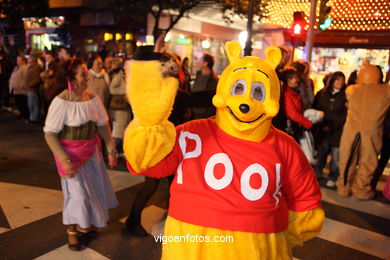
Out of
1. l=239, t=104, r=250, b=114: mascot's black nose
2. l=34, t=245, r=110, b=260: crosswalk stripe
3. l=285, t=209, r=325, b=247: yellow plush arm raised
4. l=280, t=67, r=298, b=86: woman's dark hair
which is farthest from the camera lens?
l=280, t=67, r=298, b=86: woman's dark hair

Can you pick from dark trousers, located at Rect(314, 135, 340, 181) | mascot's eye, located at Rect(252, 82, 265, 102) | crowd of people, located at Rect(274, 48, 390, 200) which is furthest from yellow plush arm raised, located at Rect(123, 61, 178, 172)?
dark trousers, located at Rect(314, 135, 340, 181)

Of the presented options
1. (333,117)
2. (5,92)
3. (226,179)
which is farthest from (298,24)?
(5,92)

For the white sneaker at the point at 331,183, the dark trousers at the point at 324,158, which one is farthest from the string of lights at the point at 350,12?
the white sneaker at the point at 331,183

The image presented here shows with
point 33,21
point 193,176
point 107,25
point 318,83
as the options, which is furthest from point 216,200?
point 33,21

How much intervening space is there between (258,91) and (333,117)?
4.34 meters

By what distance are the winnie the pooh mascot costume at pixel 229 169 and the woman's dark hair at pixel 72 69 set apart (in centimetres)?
180

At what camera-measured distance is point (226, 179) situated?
1907 millimetres

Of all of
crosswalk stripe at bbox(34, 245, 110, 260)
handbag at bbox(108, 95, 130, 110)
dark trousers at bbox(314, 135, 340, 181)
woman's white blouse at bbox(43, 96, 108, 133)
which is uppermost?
woman's white blouse at bbox(43, 96, 108, 133)

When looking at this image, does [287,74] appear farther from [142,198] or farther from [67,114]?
[67,114]

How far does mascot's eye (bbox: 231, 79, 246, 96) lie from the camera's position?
1924 mm

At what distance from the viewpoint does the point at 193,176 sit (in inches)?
76.4

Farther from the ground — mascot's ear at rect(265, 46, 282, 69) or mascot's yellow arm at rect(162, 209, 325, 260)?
mascot's ear at rect(265, 46, 282, 69)

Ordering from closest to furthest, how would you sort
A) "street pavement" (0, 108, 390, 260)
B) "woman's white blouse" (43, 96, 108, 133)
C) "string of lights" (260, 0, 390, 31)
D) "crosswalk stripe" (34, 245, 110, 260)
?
"woman's white blouse" (43, 96, 108, 133)
"crosswalk stripe" (34, 245, 110, 260)
"street pavement" (0, 108, 390, 260)
"string of lights" (260, 0, 390, 31)

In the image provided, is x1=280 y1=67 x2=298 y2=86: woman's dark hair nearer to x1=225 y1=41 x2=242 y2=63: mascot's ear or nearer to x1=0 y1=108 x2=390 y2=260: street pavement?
x1=0 y1=108 x2=390 y2=260: street pavement
